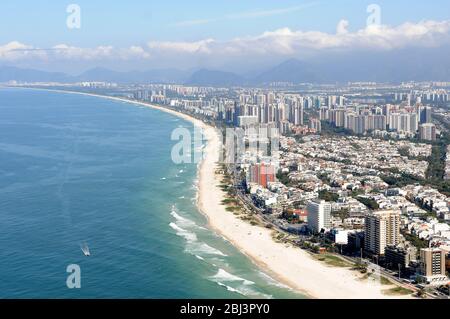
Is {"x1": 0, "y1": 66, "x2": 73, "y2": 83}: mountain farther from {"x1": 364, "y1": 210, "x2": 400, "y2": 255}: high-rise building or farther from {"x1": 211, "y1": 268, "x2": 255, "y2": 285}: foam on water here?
{"x1": 211, "y1": 268, "x2": 255, "y2": 285}: foam on water

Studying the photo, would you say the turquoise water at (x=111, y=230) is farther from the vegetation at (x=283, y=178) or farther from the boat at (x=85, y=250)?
the vegetation at (x=283, y=178)

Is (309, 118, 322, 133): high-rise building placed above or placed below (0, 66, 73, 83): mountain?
below

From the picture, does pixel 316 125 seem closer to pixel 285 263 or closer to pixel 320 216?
pixel 320 216

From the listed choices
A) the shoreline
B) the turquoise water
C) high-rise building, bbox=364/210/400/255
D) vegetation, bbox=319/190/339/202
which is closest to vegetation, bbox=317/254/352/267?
the shoreline

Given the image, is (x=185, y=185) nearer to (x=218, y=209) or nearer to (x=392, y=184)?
(x=218, y=209)

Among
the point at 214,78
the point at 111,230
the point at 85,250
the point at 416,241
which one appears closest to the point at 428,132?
the point at 416,241

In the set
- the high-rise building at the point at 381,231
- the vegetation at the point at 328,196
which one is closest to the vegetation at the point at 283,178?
the vegetation at the point at 328,196
